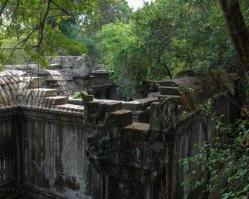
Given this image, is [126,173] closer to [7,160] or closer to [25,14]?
[25,14]

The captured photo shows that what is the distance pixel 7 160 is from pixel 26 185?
34.8 inches

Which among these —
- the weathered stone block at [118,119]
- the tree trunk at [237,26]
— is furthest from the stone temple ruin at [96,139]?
the tree trunk at [237,26]

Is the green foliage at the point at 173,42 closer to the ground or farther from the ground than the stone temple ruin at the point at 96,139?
farther from the ground

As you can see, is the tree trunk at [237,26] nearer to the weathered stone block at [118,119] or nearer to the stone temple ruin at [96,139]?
the stone temple ruin at [96,139]

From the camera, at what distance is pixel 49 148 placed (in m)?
7.54

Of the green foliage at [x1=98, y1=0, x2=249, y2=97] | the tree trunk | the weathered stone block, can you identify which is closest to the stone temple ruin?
the weathered stone block

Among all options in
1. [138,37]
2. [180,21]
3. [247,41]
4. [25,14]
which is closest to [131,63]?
[138,37]

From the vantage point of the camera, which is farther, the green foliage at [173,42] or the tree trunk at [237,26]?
the green foliage at [173,42]

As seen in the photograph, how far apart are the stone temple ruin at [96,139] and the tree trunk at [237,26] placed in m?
1.28

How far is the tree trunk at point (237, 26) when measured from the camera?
263 centimetres

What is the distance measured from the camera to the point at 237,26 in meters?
2.66

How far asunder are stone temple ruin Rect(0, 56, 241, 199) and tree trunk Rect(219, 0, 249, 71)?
1.28m

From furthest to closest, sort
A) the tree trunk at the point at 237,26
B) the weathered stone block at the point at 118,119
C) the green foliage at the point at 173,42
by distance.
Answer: the green foliage at the point at 173,42, the weathered stone block at the point at 118,119, the tree trunk at the point at 237,26

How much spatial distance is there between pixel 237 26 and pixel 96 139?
2.41 meters
